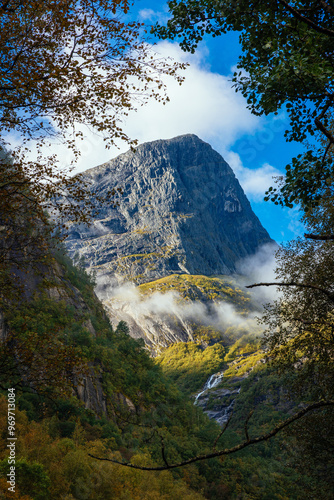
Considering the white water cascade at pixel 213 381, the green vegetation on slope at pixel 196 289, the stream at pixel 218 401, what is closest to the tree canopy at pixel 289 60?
the stream at pixel 218 401

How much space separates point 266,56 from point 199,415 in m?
58.8

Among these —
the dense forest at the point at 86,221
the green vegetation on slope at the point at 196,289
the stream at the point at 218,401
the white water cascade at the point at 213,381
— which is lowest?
the stream at the point at 218,401

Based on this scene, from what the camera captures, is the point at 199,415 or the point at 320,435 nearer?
the point at 320,435

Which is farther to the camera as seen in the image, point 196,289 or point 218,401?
point 196,289

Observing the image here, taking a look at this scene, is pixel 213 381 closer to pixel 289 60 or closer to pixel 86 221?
pixel 86 221

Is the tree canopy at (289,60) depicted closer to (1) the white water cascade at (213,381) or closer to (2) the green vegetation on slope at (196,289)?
(1) the white water cascade at (213,381)

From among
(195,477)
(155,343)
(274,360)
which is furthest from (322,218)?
(155,343)

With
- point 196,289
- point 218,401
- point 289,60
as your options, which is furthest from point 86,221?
point 196,289

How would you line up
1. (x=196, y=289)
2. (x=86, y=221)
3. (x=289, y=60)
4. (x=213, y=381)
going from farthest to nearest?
(x=196, y=289) → (x=213, y=381) → (x=86, y=221) → (x=289, y=60)

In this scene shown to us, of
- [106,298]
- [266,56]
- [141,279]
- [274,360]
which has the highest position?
[141,279]

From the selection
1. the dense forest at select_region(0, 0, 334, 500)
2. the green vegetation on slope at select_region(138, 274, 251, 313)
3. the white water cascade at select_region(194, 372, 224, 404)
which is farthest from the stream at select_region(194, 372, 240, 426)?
the dense forest at select_region(0, 0, 334, 500)

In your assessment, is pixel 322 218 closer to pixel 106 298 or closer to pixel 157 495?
pixel 157 495

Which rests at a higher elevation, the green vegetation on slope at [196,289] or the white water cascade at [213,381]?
the green vegetation on slope at [196,289]

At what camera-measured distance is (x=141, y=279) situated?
646ft
